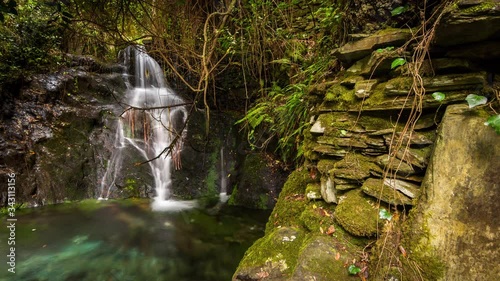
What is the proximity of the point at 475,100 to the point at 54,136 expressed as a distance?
7.89 meters

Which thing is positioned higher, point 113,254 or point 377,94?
point 377,94

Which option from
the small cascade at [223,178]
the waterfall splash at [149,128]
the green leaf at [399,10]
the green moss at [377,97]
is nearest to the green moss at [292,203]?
the green moss at [377,97]

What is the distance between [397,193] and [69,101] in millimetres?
7943

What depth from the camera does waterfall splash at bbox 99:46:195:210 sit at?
6629 mm

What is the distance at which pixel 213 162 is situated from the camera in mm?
7551

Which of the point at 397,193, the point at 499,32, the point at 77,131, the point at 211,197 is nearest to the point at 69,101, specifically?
the point at 77,131

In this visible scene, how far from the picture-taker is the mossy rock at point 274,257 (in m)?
1.97

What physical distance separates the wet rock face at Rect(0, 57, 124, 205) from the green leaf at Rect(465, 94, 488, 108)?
6305 millimetres

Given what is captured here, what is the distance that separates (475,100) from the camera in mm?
1719

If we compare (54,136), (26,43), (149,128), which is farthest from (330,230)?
(26,43)

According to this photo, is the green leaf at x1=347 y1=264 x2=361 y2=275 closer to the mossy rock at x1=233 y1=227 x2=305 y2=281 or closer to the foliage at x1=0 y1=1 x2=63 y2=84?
the mossy rock at x1=233 y1=227 x2=305 y2=281

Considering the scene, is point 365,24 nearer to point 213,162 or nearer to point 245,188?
point 245,188

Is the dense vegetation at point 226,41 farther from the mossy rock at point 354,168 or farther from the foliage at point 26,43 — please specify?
the mossy rock at point 354,168

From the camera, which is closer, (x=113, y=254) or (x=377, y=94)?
(x=377, y=94)
